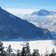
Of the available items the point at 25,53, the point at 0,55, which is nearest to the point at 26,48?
the point at 25,53

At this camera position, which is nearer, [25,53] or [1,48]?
[1,48]

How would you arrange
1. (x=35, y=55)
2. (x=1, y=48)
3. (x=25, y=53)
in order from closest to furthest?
(x=1, y=48) < (x=25, y=53) < (x=35, y=55)

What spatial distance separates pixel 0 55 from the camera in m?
49.0

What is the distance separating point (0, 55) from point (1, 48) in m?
1.00

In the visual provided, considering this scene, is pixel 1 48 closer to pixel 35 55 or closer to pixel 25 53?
pixel 25 53

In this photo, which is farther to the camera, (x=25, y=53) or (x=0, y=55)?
(x=25, y=53)

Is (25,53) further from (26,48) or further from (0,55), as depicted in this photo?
(0,55)

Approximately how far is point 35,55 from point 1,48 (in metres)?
14.4

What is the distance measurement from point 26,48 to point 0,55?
37.6ft

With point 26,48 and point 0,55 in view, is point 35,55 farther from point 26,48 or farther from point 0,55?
point 0,55

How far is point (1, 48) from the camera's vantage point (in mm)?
48750

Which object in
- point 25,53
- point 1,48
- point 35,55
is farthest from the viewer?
point 35,55

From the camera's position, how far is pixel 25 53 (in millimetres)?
57594
